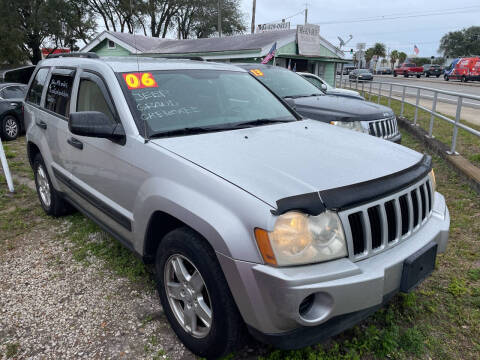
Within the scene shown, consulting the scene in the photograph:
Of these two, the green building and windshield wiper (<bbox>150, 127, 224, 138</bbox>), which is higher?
the green building

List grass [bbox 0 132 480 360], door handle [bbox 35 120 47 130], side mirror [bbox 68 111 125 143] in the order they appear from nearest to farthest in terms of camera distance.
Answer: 1. grass [bbox 0 132 480 360]
2. side mirror [bbox 68 111 125 143]
3. door handle [bbox 35 120 47 130]

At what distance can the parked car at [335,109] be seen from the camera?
18.3 feet

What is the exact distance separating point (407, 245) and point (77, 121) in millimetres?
2218

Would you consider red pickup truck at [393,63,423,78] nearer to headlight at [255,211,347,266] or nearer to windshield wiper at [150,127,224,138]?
windshield wiper at [150,127,224,138]

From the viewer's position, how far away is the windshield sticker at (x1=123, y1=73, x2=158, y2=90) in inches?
114

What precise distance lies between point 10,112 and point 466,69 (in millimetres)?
36701

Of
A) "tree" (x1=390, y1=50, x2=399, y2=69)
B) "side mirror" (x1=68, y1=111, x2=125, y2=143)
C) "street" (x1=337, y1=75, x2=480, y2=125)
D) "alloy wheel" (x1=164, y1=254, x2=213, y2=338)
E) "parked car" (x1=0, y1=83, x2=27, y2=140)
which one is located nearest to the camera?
"alloy wheel" (x1=164, y1=254, x2=213, y2=338)

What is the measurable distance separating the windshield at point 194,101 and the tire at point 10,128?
8.30m

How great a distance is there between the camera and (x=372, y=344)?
238 cm

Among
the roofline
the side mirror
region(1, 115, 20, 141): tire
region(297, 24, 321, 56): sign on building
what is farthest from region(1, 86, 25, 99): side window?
region(297, 24, 321, 56): sign on building

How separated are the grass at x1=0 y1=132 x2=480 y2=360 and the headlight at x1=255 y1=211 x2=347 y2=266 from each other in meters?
0.81

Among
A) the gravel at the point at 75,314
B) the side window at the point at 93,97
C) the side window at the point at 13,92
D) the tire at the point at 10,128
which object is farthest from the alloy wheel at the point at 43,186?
the side window at the point at 13,92

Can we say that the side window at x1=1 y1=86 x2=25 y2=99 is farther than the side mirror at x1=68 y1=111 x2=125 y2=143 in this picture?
Yes

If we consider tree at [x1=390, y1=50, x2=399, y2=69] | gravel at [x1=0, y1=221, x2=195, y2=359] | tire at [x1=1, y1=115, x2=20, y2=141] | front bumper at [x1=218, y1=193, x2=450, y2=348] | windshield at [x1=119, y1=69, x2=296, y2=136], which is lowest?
gravel at [x1=0, y1=221, x2=195, y2=359]
